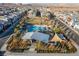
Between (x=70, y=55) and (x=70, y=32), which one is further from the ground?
(x=70, y=32)

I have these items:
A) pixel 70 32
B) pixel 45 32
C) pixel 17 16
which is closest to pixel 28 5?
pixel 17 16

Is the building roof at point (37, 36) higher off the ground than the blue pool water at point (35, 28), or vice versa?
the blue pool water at point (35, 28)

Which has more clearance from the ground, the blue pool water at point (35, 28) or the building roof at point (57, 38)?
the blue pool water at point (35, 28)

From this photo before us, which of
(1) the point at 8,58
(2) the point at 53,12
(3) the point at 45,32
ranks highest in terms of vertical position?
(2) the point at 53,12

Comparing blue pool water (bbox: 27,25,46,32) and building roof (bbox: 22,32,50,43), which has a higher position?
blue pool water (bbox: 27,25,46,32)

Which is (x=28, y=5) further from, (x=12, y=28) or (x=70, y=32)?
(x=70, y=32)

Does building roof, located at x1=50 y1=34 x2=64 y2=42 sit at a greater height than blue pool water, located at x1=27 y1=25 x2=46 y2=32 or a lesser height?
lesser

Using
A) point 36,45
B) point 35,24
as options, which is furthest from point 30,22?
point 36,45

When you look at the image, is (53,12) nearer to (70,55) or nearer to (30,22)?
(30,22)

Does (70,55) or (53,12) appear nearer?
(70,55)
